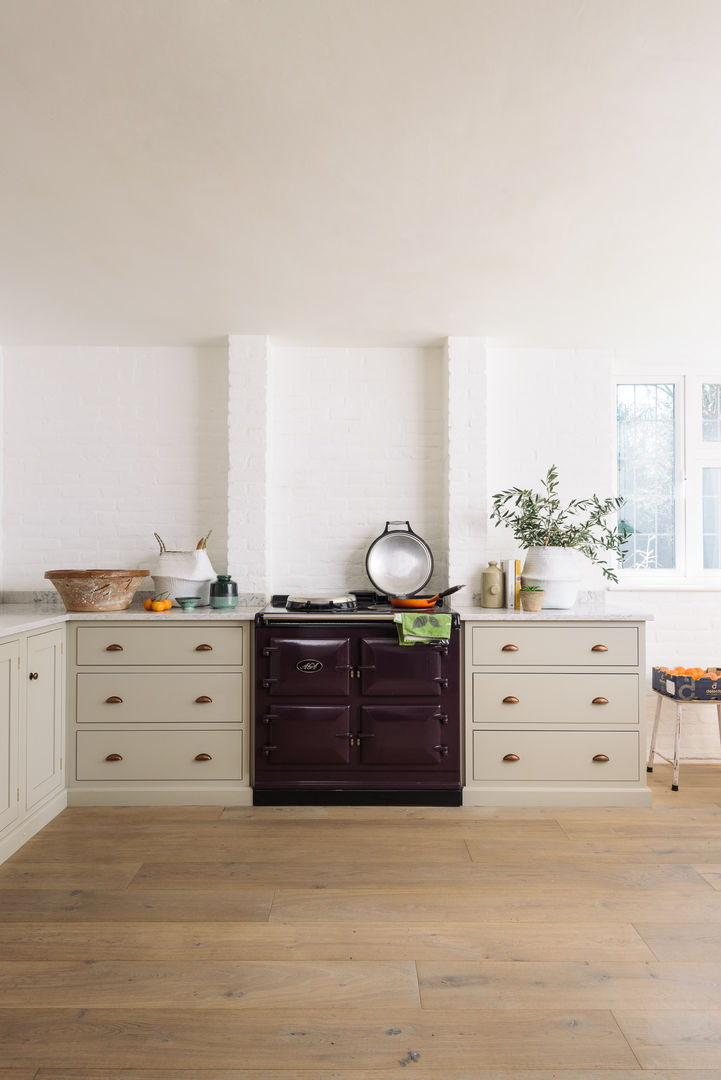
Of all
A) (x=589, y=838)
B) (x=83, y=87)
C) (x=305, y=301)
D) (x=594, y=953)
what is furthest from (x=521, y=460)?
(x=83, y=87)

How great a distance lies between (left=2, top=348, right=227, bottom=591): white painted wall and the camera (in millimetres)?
4156

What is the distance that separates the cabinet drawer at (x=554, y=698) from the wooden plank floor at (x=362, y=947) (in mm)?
465

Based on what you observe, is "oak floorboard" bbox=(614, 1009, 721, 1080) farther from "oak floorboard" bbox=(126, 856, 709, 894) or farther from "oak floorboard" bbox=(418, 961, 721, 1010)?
"oak floorboard" bbox=(126, 856, 709, 894)

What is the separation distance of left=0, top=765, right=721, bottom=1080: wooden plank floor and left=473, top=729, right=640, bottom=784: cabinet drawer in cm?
21

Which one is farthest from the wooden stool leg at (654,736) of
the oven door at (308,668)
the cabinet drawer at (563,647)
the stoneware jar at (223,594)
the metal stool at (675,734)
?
the stoneware jar at (223,594)

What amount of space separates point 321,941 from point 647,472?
11.4 ft

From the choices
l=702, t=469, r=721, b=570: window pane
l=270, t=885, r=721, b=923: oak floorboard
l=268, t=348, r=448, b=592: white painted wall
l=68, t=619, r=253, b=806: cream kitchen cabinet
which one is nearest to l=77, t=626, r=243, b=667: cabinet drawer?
l=68, t=619, r=253, b=806: cream kitchen cabinet

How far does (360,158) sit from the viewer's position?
2168 millimetres

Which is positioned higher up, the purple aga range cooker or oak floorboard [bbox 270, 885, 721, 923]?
the purple aga range cooker

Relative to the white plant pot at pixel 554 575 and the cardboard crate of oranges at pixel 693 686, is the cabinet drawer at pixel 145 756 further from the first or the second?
the cardboard crate of oranges at pixel 693 686

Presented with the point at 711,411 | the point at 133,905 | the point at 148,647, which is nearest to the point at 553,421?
the point at 711,411

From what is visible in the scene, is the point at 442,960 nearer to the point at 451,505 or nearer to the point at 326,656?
the point at 326,656

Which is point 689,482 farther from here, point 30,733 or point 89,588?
point 30,733

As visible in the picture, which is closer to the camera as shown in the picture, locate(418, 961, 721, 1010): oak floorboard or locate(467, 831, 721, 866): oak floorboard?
locate(418, 961, 721, 1010): oak floorboard
